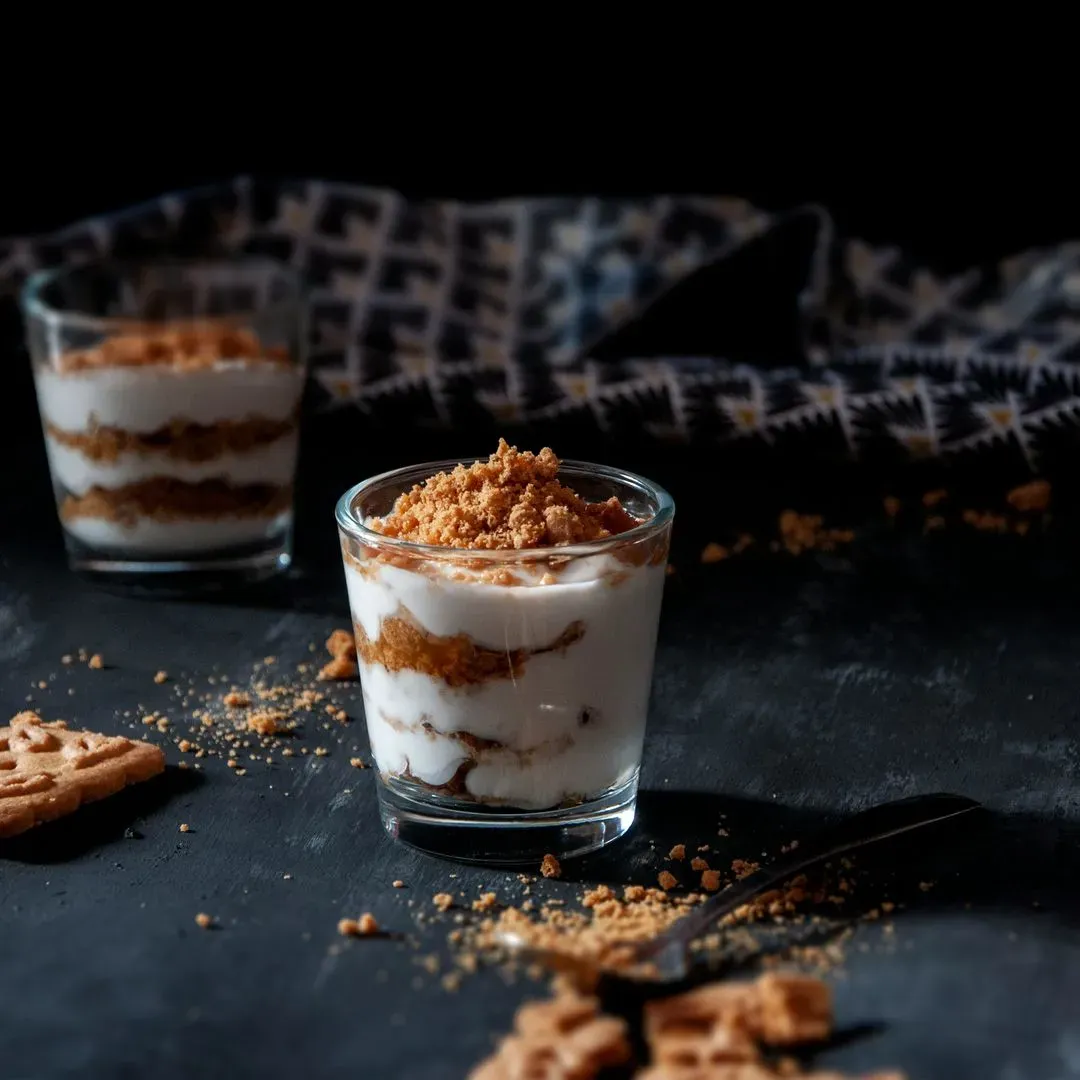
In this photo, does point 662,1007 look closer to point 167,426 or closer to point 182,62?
point 167,426

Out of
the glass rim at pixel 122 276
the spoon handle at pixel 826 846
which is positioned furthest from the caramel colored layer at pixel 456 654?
the glass rim at pixel 122 276

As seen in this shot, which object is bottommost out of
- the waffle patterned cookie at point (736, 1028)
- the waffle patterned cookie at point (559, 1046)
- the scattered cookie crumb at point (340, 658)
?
the scattered cookie crumb at point (340, 658)

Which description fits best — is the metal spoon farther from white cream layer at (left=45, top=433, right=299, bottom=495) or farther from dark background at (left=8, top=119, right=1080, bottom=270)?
dark background at (left=8, top=119, right=1080, bottom=270)

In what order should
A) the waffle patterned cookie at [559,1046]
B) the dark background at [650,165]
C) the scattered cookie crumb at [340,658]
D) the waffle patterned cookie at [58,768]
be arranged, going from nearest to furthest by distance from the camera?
1. the waffle patterned cookie at [559,1046]
2. the waffle patterned cookie at [58,768]
3. the scattered cookie crumb at [340,658]
4. the dark background at [650,165]

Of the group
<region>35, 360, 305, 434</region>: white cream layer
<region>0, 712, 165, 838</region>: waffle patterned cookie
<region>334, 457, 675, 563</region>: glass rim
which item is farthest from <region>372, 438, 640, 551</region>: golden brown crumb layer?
<region>35, 360, 305, 434</region>: white cream layer

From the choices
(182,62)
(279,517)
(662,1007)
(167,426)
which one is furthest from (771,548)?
(182,62)

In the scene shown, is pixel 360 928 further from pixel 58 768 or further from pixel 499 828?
pixel 58 768

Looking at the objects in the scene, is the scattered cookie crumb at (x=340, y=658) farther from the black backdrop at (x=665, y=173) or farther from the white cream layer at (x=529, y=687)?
the black backdrop at (x=665, y=173)
